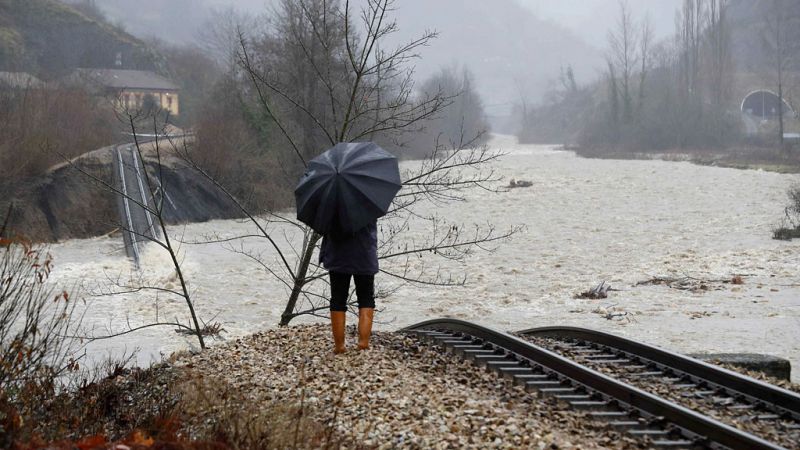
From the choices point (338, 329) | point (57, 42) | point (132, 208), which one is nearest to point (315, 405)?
point (338, 329)

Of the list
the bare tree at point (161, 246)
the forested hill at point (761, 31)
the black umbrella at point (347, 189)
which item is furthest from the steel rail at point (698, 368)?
the forested hill at point (761, 31)

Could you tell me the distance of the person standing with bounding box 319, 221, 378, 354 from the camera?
837 centimetres

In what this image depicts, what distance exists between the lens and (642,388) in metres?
7.60

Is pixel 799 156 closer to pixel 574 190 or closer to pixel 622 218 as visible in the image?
pixel 574 190

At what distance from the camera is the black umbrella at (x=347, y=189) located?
813cm

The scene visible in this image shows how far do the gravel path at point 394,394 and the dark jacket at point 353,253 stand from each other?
2.83 ft

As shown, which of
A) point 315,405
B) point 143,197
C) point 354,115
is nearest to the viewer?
point 315,405

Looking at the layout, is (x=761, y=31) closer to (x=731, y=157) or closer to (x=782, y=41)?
(x=782, y=41)

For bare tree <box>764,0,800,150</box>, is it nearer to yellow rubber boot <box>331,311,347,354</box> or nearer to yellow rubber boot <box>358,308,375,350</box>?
yellow rubber boot <box>358,308,375,350</box>

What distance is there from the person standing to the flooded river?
12.4 ft

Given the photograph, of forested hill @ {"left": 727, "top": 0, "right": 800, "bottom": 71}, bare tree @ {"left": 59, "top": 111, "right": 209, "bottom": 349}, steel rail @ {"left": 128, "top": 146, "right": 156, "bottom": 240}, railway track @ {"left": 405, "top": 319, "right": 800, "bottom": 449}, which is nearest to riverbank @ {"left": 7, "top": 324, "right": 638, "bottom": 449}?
railway track @ {"left": 405, "top": 319, "right": 800, "bottom": 449}

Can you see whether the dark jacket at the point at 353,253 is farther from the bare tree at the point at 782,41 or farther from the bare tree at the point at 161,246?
the bare tree at the point at 782,41

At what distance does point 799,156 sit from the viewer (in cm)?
5684

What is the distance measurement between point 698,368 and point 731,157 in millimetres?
60443
